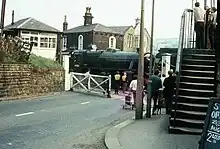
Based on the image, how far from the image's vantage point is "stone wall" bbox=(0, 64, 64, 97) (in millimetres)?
22578

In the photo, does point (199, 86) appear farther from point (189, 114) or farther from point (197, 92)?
point (189, 114)

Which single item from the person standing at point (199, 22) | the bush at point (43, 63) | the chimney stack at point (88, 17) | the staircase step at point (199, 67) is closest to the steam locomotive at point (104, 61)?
the bush at point (43, 63)

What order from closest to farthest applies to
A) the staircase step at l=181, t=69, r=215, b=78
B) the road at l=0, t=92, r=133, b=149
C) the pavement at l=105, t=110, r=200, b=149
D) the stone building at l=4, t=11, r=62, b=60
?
the pavement at l=105, t=110, r=200, b=149
the road at l=0, t=92, r=133, b=149
the staircase step at l=181, t=69, r=215, b=78
the stone building at l=4, t=11, r=62, b=60

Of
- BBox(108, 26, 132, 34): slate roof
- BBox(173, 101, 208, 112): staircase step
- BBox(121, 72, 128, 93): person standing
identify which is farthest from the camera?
BBox(108, 26, 132, 34): slate roof

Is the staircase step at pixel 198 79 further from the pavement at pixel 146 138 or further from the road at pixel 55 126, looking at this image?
the road at pixel 55 126

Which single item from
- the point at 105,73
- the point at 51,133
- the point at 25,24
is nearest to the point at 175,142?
the point at 51,133

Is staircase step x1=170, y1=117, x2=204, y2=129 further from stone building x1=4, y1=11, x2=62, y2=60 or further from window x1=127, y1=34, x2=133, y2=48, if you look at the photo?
window x1=127, y1=34, x2=133, y2=48

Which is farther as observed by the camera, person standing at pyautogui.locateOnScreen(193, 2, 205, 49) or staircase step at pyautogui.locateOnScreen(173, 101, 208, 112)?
person standing at pyautogui.locateOnScreen(193, 2, 205, 49)

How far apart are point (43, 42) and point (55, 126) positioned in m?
33.2

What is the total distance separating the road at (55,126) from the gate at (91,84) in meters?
8.63

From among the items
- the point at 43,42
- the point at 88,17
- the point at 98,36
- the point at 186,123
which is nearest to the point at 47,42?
the point at 43,42

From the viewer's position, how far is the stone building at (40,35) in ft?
144

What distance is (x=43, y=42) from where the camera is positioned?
1768 inches

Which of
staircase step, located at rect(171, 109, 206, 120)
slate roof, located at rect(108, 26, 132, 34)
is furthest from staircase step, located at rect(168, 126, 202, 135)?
slate roof, located at rect(108, 26, 132, 34)
